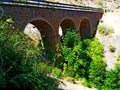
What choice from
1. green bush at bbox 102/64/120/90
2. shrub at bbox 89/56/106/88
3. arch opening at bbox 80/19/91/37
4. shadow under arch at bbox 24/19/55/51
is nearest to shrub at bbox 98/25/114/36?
arch opening at bbox 80/19/91/37

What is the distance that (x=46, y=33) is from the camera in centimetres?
3034

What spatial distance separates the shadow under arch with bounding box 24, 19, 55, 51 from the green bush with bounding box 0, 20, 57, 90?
16.6m

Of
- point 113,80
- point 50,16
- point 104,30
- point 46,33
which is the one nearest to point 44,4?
point 50,16

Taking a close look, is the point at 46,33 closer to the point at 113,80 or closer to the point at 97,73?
the point at 97,73

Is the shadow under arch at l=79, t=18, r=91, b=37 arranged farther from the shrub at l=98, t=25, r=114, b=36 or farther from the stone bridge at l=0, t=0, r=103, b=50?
the shrub at l=98, t=25, r=114, b=36

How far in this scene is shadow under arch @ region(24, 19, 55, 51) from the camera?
29109 mm

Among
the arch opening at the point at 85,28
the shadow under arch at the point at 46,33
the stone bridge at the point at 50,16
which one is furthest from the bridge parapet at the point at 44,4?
the arch opening at the point at 85,28

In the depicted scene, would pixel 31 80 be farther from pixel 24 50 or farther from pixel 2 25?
pixel 2 25

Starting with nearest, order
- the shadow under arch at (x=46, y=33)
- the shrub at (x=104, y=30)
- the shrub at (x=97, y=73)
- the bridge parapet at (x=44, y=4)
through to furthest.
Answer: the bridge parapet at (x=44, y=4)
the shadow under arch at (x=46, y=33)
the shrub at (x=97, y=73)
the shrub at (x=104, y=30)

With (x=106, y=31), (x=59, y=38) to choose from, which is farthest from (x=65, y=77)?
(x=106, y=31)

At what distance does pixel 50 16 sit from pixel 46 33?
8.12 feet

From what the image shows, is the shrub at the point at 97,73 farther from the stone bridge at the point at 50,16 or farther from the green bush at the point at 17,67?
the green bush at the point at 17,67

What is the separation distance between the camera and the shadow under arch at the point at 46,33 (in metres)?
29.1

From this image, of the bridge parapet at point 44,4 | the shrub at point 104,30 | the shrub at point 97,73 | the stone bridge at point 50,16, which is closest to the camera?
the bridge parapet at point 44,4
